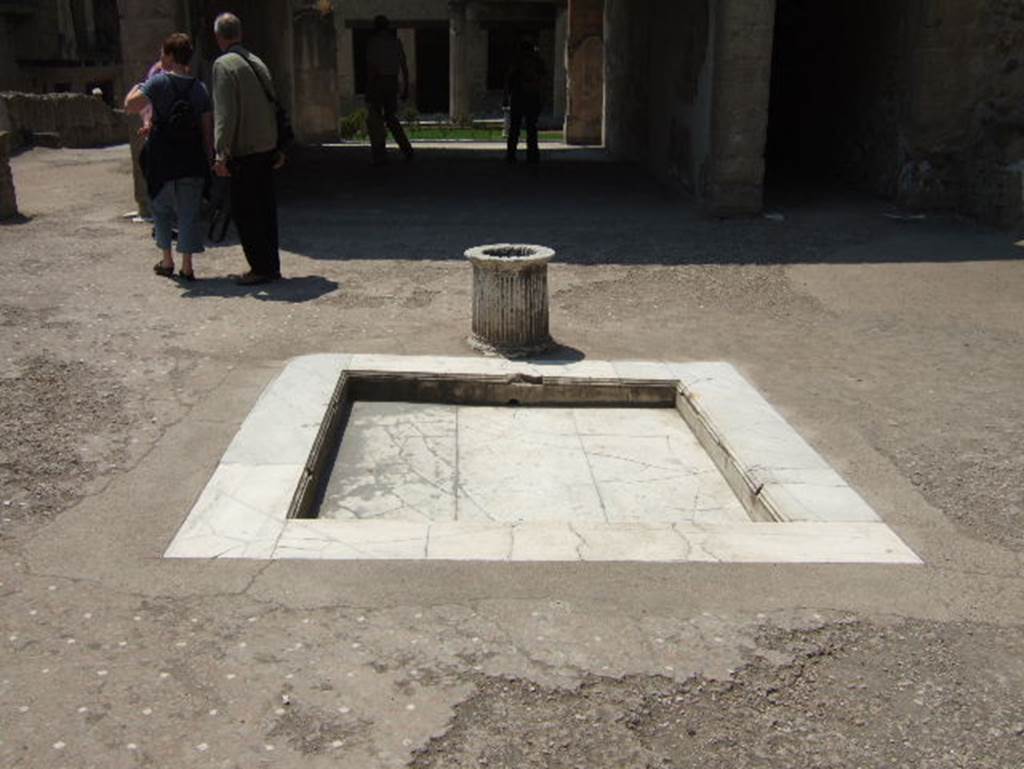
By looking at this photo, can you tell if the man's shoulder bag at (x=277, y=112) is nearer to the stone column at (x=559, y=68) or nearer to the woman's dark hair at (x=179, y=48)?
the woman's dark hair at (x=179, y=48)

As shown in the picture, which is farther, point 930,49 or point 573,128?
point 573,128

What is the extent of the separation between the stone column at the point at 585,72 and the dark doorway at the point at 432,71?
50.5 feet

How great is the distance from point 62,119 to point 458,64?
13.8 meters

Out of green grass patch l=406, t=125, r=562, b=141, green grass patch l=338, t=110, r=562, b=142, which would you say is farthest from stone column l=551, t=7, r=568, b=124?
green grass patch l=406, t=125, r=562, b=141

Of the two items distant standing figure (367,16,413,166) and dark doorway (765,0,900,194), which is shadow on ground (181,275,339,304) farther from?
dark doorway (765,0,900,194)

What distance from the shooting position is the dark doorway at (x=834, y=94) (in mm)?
11664

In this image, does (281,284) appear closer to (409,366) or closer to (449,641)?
(409,366)

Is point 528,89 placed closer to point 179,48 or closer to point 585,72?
point 585,72

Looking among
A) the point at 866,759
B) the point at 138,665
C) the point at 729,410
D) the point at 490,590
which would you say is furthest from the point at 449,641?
the point at 729,410

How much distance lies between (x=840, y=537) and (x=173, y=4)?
8.42m

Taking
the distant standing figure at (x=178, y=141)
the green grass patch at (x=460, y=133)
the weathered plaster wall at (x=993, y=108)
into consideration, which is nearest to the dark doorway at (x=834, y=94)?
the weathered plaster wall at (x=993, y=108)

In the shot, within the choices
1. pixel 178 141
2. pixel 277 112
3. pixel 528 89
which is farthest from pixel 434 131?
pixel 178 141

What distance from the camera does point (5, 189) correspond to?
10484 millimetres

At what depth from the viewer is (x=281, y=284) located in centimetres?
821
